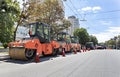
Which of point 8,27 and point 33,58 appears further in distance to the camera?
point 8,27

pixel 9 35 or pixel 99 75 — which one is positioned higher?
pixel 9 35

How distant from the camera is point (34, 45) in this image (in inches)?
760

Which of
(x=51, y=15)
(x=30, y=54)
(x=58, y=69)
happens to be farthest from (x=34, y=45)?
(x=51, y=15)

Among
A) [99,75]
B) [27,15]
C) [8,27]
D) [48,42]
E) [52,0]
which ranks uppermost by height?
[52,0]

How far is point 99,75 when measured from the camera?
37.1 ft

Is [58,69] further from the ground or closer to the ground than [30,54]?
Answer: closer to the ground

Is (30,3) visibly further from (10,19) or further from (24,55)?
(24,55)

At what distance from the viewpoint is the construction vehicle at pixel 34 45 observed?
18.5 m

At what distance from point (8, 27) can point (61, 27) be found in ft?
70.1

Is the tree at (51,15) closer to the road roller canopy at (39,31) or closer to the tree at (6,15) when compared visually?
the tree at (6,15)

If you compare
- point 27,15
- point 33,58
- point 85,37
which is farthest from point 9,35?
point 85,37

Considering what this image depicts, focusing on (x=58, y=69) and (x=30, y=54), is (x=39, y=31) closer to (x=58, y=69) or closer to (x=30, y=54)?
(x=30, y=54)

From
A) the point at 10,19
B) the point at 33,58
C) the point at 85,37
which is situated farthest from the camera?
the point at 85,37

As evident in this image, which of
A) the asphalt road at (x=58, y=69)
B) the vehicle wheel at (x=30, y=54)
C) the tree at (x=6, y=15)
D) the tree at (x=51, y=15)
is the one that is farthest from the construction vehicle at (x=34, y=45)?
the tree at (x=51, y=15)
